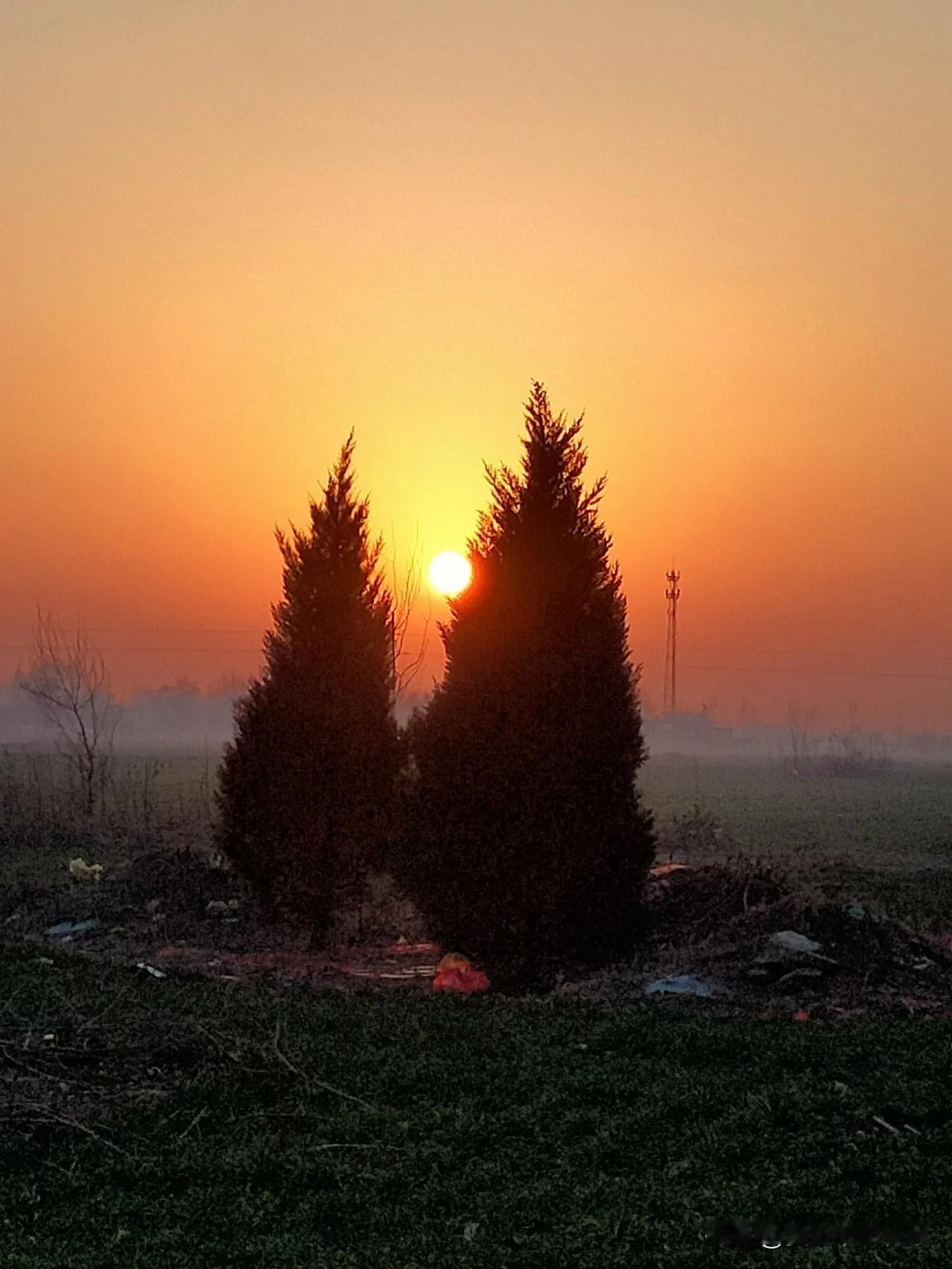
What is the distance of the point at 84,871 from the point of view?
18062 millimetres

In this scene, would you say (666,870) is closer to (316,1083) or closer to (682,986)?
(682,986)

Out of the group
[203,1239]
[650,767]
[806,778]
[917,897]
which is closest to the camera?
[203,1239]

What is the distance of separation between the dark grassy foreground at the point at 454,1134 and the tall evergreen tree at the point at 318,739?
167 inches

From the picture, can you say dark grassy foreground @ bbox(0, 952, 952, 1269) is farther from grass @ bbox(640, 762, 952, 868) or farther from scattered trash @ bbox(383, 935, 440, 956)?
grass @ bbox(640, 762, 952, 868)

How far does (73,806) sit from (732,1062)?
19.2 meters

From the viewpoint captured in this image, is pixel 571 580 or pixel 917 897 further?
pixel 917 897

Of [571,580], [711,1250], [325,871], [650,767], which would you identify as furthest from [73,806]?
[650,767]

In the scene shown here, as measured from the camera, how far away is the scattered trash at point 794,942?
422 inches

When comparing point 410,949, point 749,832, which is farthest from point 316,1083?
point 749,832

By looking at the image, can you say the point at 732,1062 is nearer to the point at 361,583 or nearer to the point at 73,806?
the point at 361,583

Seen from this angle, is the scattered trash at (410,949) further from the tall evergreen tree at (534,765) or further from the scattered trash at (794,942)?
the scattered trash at (794,942)

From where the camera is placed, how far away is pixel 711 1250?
4.90 metres

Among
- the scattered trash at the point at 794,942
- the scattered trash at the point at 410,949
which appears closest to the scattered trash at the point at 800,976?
the scattered trash at the point at 794,942

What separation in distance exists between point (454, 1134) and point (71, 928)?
31.3ft
